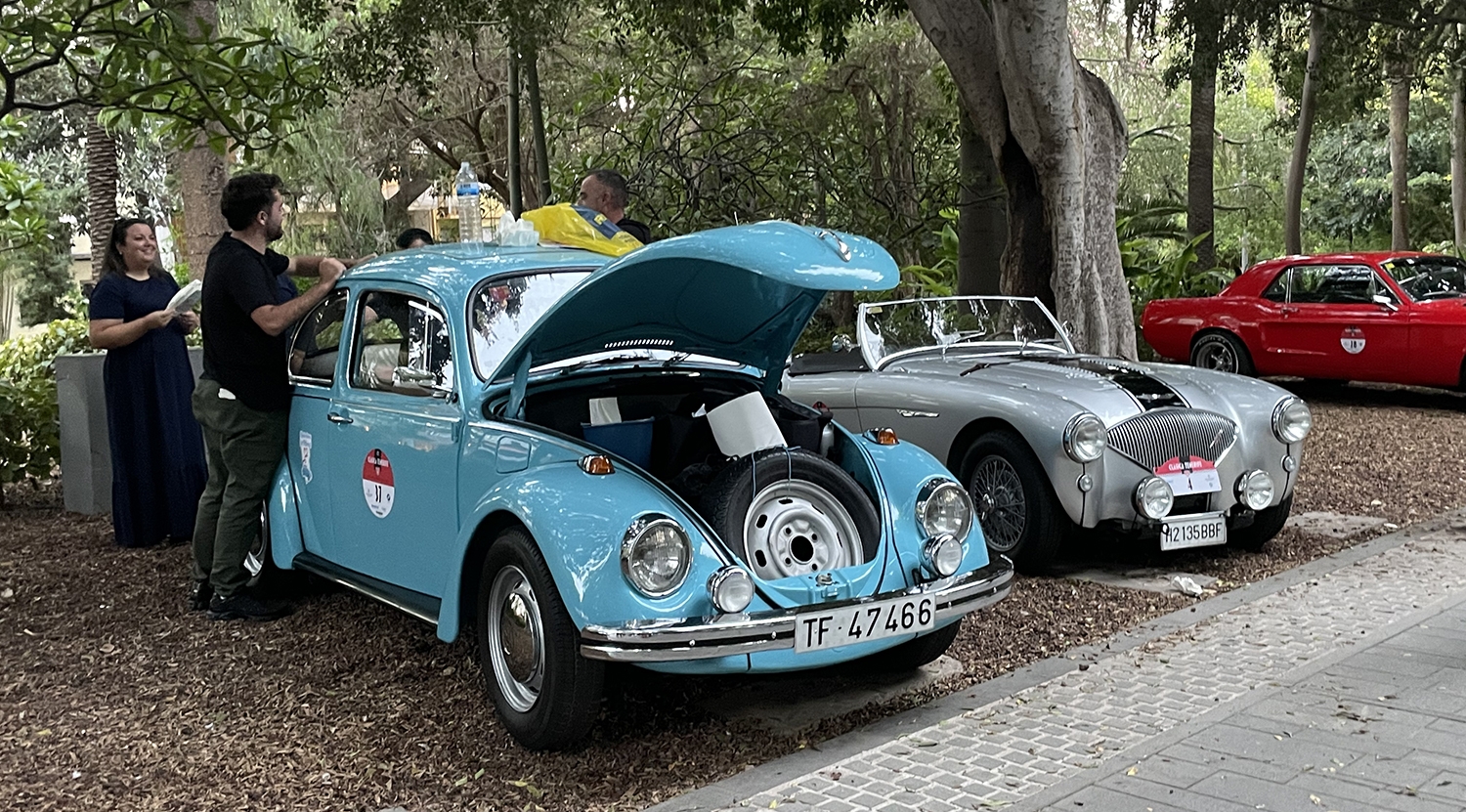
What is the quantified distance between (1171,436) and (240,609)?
183 inches

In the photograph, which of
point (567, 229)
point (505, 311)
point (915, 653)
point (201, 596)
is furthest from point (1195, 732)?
point (201, 596)

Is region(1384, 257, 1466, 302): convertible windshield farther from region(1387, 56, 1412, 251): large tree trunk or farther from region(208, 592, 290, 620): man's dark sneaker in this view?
region(1387, 56, 1412, 251): large tree trunk

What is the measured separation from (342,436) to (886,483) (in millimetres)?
2369

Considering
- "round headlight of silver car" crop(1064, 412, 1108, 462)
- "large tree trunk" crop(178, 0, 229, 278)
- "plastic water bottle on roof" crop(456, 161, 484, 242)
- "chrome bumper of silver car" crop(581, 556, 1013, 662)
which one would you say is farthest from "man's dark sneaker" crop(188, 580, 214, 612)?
"large tree trunk" crop(178, 0, 229, 278)

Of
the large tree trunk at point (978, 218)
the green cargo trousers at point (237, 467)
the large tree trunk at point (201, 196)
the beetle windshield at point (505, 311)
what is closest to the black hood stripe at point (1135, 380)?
the beetle windshield at point (505, 311)

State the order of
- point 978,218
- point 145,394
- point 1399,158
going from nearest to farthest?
point 145,394, point 978,218, point 1399,158

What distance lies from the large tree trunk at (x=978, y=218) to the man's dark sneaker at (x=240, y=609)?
8741 millimetres

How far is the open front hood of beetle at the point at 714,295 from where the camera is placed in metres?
4.33

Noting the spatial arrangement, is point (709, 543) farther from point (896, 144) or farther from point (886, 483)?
point (896, 144)

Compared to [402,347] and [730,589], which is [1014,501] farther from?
[402,347]

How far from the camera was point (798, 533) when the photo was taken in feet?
15.7

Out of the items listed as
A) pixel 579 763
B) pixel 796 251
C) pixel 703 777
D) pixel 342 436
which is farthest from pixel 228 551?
pixel 796 251

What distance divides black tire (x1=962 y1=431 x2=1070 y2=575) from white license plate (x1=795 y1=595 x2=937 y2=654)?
7.45ft

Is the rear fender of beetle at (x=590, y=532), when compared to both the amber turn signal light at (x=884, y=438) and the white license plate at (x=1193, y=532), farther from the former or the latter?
the white license plate at (x=1193, y=532)
